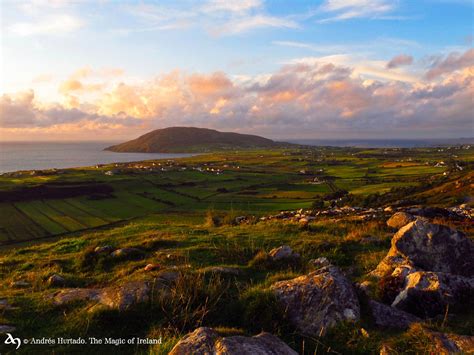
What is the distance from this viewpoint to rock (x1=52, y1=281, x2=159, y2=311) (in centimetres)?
837

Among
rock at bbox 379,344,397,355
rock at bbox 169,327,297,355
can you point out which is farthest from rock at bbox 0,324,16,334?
rock at bbox 379,344,397,355

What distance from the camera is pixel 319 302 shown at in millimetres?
7770

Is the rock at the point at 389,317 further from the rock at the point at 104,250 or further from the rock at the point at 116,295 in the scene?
the rock at the point at 104,250

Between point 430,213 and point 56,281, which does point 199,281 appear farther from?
point 430,213

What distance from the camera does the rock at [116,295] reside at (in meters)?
8.37

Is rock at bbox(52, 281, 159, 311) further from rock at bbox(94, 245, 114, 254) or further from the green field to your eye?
the green field

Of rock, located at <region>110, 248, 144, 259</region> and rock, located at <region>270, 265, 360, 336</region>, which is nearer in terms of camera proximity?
rock, located at <region>270, 265, 360, 336</region>

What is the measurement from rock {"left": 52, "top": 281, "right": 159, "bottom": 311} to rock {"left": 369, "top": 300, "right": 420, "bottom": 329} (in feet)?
18.3

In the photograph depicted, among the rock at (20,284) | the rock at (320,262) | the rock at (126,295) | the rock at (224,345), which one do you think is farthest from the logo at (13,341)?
the rock at (320,262)

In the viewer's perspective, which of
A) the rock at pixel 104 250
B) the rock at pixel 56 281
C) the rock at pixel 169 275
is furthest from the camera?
the rock at pixel 104 250

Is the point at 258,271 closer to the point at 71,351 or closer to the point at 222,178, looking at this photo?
the point at 71,351

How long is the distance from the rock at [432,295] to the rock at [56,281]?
10415 millimetres

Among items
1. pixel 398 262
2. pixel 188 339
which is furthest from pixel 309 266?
pixel 188 339

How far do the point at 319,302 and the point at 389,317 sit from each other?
1708 millimetres
